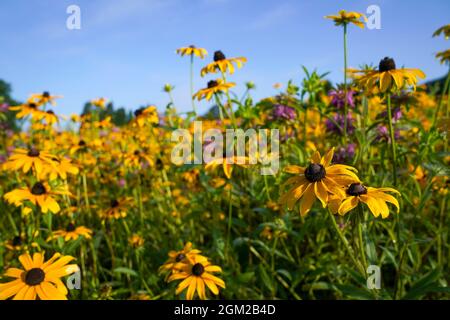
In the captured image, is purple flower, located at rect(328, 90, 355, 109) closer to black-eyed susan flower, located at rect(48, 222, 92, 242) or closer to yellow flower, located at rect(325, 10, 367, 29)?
yellow flower, located at rect(325, 10, 367, 29)

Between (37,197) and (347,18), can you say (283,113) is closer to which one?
Answer: (347,18)

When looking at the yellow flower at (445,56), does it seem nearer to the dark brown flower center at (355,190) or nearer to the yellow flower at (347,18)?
the yellow flower at (347,18)

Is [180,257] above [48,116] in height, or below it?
below

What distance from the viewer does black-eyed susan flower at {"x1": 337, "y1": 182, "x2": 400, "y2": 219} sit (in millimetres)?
1145

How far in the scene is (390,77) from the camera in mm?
1636

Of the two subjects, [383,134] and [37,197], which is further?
[383,134]

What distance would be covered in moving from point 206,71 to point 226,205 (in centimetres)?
124

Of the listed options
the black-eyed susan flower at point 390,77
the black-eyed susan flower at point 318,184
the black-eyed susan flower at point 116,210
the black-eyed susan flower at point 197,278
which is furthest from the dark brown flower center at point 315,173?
the black-eyed susan flower at point 116,210

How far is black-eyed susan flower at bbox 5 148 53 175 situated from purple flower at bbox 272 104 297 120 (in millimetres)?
1402

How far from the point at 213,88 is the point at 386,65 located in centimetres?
101

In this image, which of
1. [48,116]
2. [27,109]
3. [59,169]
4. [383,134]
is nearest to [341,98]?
[383,134]

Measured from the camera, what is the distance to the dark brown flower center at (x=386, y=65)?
66.0 inches

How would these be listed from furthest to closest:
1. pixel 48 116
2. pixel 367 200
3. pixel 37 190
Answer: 1. pixel 48 116
2. pixel 37 190
3. pixel 367 200

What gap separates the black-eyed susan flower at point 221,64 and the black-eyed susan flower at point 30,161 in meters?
1.09
